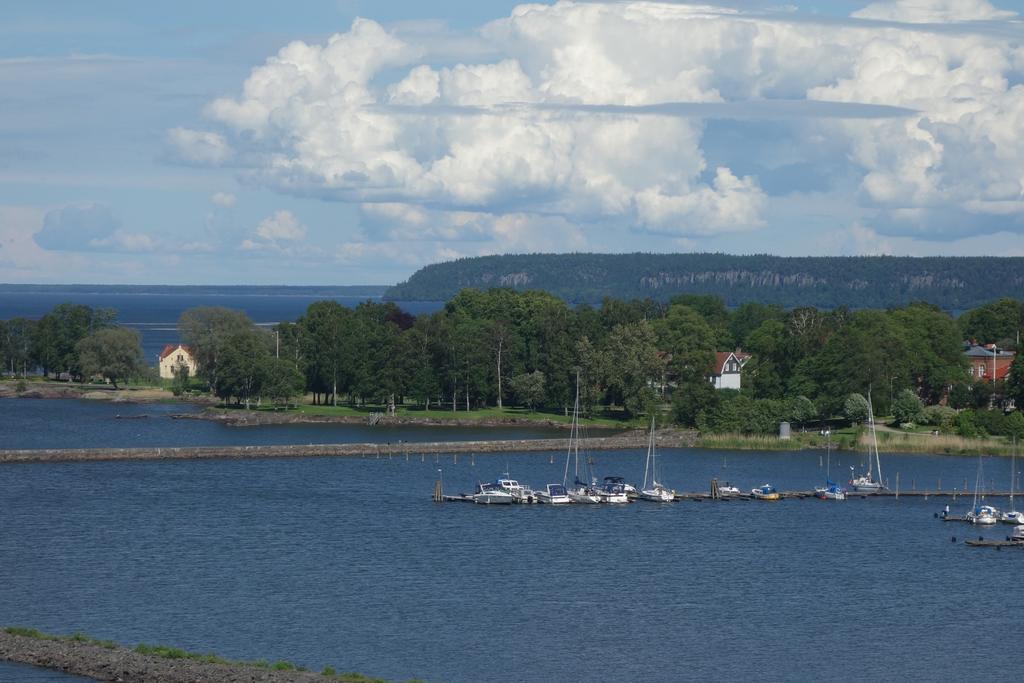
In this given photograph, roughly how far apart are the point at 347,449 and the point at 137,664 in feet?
190

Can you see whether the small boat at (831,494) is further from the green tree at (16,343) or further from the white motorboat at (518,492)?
the green tree at (16,343)

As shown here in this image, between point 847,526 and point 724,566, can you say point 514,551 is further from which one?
point 847,526

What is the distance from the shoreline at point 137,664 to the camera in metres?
41.2

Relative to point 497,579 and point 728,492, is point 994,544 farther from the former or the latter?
point 497,579

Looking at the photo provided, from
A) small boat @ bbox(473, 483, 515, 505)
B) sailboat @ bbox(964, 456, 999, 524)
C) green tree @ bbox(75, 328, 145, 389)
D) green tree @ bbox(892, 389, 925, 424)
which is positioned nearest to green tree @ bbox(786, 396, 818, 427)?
green tree @ bbox(892, 389, 925, 424)

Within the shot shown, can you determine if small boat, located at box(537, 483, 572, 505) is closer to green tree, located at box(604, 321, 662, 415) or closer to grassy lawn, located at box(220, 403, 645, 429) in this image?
green tree, located at box(604, 321, 662, 415)

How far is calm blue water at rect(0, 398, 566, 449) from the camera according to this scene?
107m

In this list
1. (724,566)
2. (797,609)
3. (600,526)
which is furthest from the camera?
(600,526)

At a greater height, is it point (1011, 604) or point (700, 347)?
point (700, 347)

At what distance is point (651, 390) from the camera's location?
400 ft

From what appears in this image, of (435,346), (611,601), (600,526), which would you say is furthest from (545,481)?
(435,346)

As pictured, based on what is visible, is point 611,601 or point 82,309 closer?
point 611,601

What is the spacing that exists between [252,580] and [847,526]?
31736mm

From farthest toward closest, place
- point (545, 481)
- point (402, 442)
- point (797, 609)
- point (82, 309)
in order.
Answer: point (82, 309)
point (402, 442)
point (545, 481)
point (797, 609)
